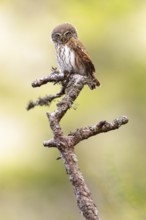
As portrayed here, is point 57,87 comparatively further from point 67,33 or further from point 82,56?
point 67,33

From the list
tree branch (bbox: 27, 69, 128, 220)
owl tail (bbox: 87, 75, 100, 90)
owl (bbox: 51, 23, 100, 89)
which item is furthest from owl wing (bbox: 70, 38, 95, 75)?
tree branch (bbox: 27, 69, 128, 220)

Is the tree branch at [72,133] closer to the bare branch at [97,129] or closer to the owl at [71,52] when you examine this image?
the bare branch at [97,129]

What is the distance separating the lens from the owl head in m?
2.99

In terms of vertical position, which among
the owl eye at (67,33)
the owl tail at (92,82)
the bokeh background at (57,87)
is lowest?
the owl tail at (92,82)

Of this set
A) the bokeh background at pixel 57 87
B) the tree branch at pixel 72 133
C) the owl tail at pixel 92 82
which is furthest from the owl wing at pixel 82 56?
the bokeh background at pixel 57 87

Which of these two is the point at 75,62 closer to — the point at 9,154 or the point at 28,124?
the point at 9,154

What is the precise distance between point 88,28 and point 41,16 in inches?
86.0

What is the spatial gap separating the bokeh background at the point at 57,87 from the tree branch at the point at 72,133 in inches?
270

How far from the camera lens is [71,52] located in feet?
11.0

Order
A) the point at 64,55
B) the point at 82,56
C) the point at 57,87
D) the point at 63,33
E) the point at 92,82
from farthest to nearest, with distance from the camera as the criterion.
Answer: the point at 57,87, the point at 64,55, the point at 82,56, the point at 63,33, the point at 92,82

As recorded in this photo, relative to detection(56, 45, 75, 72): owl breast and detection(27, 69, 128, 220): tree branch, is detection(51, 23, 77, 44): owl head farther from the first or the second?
detection(27, 69, 128, 220): tree branch

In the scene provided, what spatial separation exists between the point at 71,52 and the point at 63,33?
273mm

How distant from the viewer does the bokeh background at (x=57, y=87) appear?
42.7 ft

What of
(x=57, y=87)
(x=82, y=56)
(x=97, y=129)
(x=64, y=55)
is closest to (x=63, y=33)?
(x=82, y=56)
